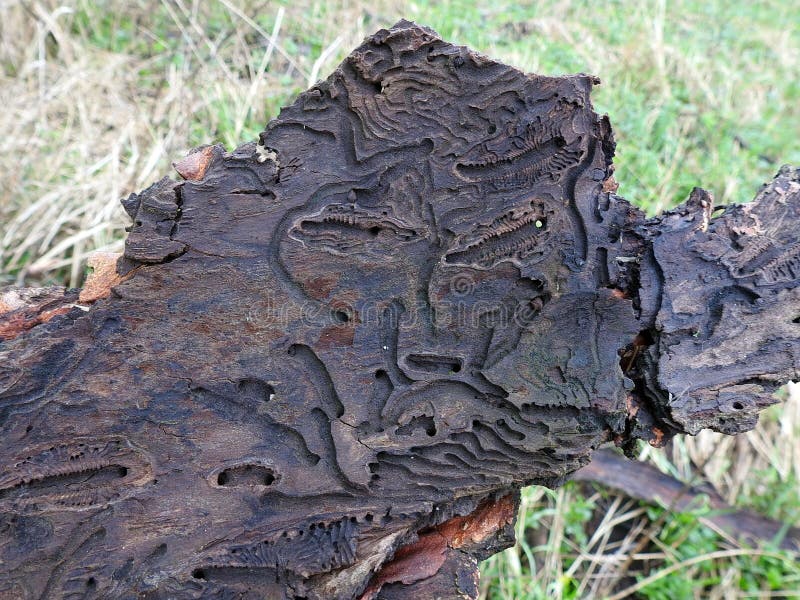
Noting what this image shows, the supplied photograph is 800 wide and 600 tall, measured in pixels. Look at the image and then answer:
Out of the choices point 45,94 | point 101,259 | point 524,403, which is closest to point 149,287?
point 101,259

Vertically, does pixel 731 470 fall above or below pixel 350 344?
below

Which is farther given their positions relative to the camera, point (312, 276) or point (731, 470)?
point (731, 470)

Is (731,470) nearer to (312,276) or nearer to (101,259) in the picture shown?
(312,276)

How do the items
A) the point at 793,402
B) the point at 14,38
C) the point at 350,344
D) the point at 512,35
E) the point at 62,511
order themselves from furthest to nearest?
1. the point at 512,35
2. the point at 14,38
3. the point at 793,402
4. the point at 350,344
5. the point at 62,511

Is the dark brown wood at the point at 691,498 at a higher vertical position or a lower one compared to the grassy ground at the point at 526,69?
lower

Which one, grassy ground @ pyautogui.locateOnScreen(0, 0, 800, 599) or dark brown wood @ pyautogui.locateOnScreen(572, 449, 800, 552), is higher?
grassy ground @ pyautogui.locateOnScreen(0, 0, 800, 599)
